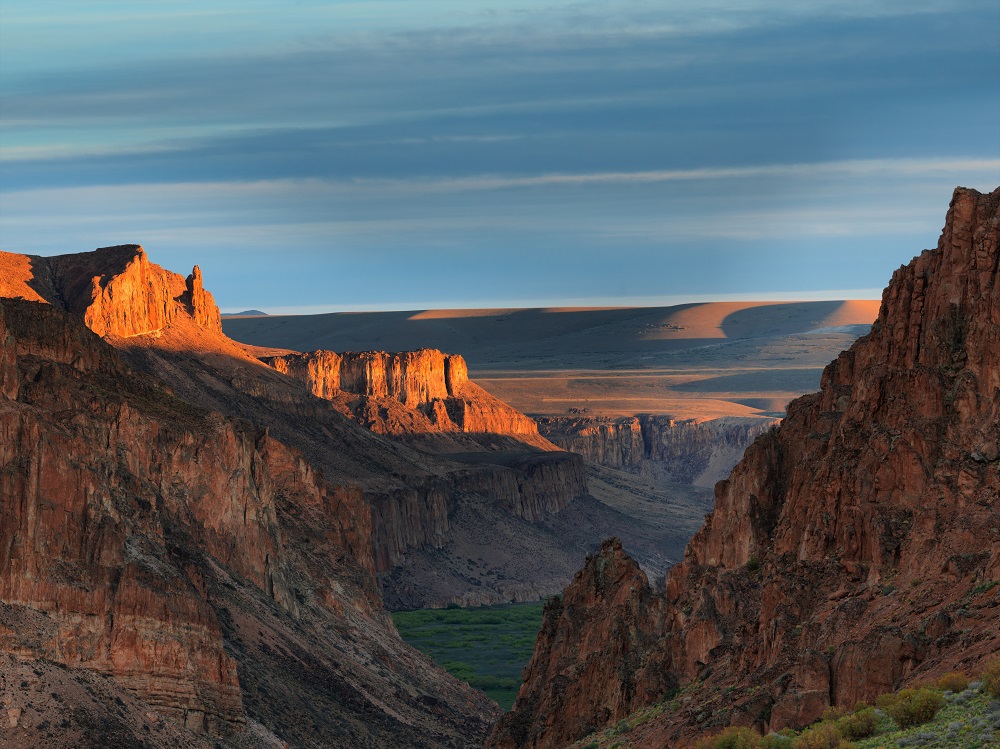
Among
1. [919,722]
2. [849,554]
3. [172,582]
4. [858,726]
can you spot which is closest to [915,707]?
[919,722]

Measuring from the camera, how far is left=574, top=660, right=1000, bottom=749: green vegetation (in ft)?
131

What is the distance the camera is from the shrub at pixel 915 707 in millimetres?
43156

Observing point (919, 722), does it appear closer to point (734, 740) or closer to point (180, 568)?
point (734, 740)

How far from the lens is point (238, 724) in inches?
3514

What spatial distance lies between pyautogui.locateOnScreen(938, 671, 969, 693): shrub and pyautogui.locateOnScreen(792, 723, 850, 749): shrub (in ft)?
8.71

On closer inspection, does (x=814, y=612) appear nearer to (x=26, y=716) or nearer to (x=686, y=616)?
(x=686, y=616)

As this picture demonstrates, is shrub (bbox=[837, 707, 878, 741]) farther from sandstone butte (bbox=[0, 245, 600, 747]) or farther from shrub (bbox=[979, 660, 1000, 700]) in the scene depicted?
sandstone butte (bbox=[0, 245, 600, 747])

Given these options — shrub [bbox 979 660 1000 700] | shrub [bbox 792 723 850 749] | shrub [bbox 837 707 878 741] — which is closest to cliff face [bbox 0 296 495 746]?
shrub [bbox 792 723 850 749]

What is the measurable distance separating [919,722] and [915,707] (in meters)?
0.35

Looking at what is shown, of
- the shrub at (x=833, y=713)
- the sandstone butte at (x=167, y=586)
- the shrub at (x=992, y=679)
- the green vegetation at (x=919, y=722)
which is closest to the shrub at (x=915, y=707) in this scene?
the green vegetation at (x=919, y=722)

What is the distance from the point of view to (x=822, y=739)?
145ft

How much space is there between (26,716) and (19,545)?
41.0 ft

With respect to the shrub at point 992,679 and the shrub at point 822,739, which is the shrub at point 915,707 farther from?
the shrub at point 822,739

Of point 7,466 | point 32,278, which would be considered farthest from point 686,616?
point 32,278
